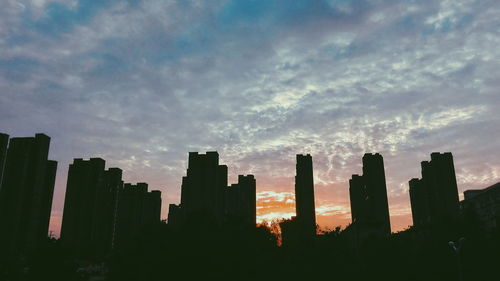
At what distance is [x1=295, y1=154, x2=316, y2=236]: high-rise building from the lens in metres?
164

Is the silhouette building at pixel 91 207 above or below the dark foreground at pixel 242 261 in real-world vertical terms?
above

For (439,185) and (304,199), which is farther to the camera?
(304,199)

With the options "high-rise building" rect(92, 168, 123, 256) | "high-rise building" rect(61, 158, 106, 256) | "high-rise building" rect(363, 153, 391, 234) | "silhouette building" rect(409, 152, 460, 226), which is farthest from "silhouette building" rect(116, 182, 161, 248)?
"silhouette building" rect(409, 152, 460, 226)

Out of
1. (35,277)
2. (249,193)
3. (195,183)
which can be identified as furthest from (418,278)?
(249,193)

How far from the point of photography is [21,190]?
Result: 11038 cm

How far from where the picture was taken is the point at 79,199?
14088cm

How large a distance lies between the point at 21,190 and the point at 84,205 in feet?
101

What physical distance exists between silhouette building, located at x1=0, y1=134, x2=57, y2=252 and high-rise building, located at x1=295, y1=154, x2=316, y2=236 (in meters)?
94.8

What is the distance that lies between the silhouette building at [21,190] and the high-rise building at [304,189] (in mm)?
94821

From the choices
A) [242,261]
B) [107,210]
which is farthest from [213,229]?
[107,210]

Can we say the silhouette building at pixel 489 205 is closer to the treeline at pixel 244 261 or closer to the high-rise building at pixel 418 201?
the treeline at pixel 244 261

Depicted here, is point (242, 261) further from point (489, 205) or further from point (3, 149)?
point (489, 205)

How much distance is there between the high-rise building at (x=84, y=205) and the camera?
136375 mm

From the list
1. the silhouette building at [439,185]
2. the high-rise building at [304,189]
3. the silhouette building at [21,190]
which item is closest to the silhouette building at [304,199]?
the high-rise building at [304,189]
